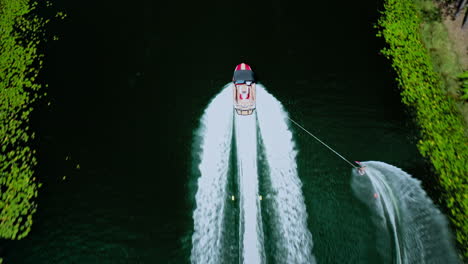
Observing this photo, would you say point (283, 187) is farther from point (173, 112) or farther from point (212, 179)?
point (173, 112)

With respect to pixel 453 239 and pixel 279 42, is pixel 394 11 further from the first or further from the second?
pixel 453 239

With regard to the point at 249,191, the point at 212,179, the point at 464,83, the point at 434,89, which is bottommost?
the point at 249,191

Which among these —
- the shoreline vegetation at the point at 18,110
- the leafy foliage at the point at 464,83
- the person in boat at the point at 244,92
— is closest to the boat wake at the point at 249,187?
the person in boat at the point at 244,92

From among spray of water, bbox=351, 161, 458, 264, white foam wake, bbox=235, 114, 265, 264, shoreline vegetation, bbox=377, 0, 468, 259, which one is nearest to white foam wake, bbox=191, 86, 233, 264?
white foam wake, bbox=235, 114, 265, 264

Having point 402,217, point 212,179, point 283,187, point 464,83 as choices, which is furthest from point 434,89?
point 212,179

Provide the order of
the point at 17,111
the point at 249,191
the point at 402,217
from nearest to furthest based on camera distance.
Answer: the point at 402,217
the point at 249,191
the point at 17,111

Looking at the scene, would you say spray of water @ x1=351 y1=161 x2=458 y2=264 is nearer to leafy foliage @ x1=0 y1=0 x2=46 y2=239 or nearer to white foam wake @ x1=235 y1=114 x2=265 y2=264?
white foam wake @ x1=235 y1=114 x2=265 y2=264

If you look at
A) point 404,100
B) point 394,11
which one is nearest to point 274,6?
point 394,11
